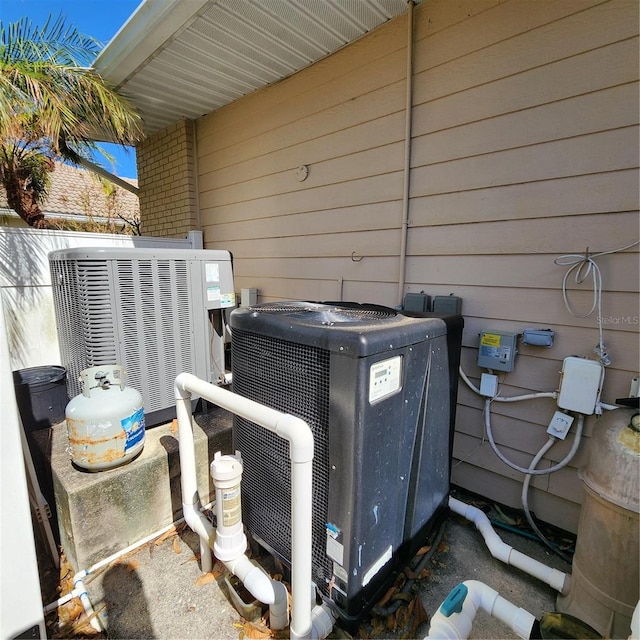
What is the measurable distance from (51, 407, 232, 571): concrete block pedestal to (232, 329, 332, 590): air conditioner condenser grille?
460 mm

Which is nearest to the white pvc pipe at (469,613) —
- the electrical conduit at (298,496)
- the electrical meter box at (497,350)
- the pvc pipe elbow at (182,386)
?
the electrical conduit at (298,496)

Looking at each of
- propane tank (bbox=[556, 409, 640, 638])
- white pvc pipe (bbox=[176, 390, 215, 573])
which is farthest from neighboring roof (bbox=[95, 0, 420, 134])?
propane tank (bbox=[556, 409, 640, 638])

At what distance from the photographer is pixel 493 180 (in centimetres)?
197

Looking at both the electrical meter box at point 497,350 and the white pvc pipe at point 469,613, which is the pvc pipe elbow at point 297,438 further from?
the electrical meter box at point 497,350

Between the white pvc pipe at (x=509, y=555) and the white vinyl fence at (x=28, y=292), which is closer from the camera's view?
the white pvc pipe at (x=509, y=555)

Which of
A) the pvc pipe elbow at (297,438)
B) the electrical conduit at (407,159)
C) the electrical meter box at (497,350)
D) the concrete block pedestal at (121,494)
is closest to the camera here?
the pvc pipe elbow at (297,438)

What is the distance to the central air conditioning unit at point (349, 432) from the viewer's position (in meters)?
1.15

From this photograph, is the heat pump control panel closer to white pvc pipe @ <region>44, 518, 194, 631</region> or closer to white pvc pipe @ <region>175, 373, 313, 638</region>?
white pvc pipe @ <region>175, 373, 313, 638</region>

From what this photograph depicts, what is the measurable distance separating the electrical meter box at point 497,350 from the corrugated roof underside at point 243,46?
2177mm

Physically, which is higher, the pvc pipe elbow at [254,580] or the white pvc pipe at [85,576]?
the pvc pipe elbow at [254,580]

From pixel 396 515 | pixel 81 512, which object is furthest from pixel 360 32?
pixel 81 512

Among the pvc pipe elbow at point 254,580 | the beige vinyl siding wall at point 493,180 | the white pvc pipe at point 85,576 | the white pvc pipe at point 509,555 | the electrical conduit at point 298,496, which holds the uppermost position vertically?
the beige vinyl siding wall at point 493,180

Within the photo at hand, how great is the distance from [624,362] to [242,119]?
3.65 meters

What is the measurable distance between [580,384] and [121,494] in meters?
2.34
